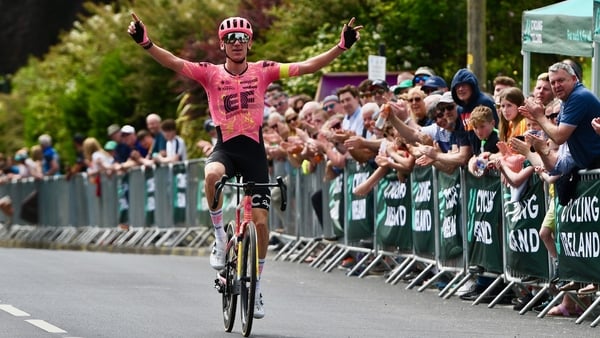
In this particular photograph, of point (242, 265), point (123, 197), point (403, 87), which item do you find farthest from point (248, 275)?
point (123, 197)

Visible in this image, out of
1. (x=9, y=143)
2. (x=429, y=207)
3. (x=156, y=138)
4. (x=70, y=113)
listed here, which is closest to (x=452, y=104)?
(x=429, y=207)

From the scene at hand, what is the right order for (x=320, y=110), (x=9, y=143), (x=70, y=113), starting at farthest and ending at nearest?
(x=9, y=143) < (x=70, y=113) < (x=320, y=110)

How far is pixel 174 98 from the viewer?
41312 mm

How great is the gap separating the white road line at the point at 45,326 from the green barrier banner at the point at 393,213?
6178mm

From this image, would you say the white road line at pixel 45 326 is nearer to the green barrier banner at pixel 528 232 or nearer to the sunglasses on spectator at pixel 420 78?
the green barrier banner at pixel 528 232

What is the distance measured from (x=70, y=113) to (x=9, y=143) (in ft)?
39.5

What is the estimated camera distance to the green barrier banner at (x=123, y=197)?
29.7 metres

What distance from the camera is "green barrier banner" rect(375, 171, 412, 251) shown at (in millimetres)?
17969

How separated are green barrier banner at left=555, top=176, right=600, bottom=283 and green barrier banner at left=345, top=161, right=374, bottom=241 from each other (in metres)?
5.34

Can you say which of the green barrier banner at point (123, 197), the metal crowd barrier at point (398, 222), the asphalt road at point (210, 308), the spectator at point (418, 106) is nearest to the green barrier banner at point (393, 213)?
the metal crowd barrier at point (398, 222)

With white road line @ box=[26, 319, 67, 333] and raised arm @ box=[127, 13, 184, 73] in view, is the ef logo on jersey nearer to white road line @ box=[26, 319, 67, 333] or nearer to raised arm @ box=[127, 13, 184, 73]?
raised arm @ box=[127, 13, 184, 73]

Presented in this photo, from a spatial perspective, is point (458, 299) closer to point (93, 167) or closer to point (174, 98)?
point (93, 167)

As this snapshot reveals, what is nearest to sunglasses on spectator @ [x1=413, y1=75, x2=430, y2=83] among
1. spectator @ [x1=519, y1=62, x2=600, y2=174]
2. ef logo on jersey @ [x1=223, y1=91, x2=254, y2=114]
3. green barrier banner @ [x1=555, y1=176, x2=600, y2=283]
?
green barrier banner @ [x1=555, y1=176, x2=600, y2=283]

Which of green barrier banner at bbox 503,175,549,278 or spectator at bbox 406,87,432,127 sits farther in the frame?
spectator at bbox 406,87,432,127
